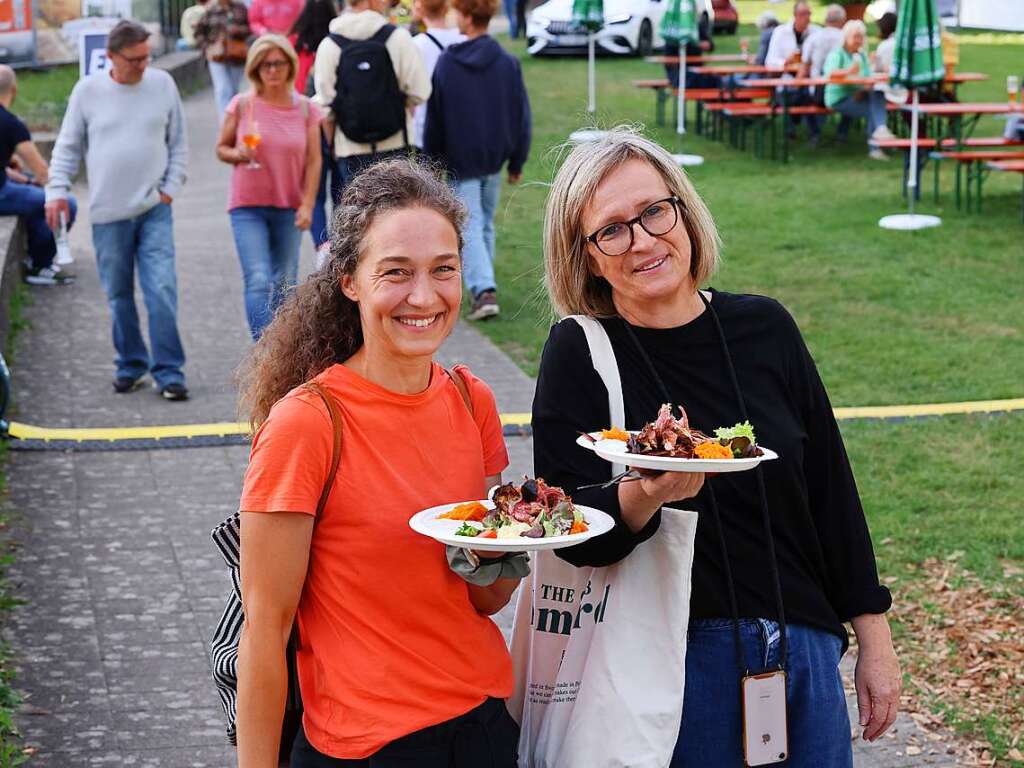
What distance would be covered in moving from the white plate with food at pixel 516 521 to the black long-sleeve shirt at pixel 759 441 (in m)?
0.14

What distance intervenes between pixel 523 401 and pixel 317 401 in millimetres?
6490

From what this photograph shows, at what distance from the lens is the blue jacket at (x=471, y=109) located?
10.9 meters

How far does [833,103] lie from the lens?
1967 centimetres

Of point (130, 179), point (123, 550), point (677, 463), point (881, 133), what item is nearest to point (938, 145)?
point (881, 133)

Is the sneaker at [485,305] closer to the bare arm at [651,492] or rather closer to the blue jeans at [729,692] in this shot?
the blue jeans at [729,692]

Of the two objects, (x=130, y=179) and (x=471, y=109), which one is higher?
(x=471, y=109)

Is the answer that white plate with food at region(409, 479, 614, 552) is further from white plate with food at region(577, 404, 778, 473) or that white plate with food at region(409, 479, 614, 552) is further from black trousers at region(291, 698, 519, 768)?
black trousers at region(291, 698, 519, 768)

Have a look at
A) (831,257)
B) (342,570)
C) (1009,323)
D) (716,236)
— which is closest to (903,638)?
(716,236)

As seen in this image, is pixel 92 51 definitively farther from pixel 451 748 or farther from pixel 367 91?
pixel 451 748

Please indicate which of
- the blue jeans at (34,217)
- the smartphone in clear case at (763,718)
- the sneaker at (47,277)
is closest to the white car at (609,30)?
the blue jeans at (34,217)

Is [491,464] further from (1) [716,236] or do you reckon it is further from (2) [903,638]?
(2) [903,638]

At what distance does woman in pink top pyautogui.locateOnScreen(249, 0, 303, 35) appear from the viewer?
55.9ft

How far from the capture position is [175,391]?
920 cm

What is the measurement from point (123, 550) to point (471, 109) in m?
5.16
